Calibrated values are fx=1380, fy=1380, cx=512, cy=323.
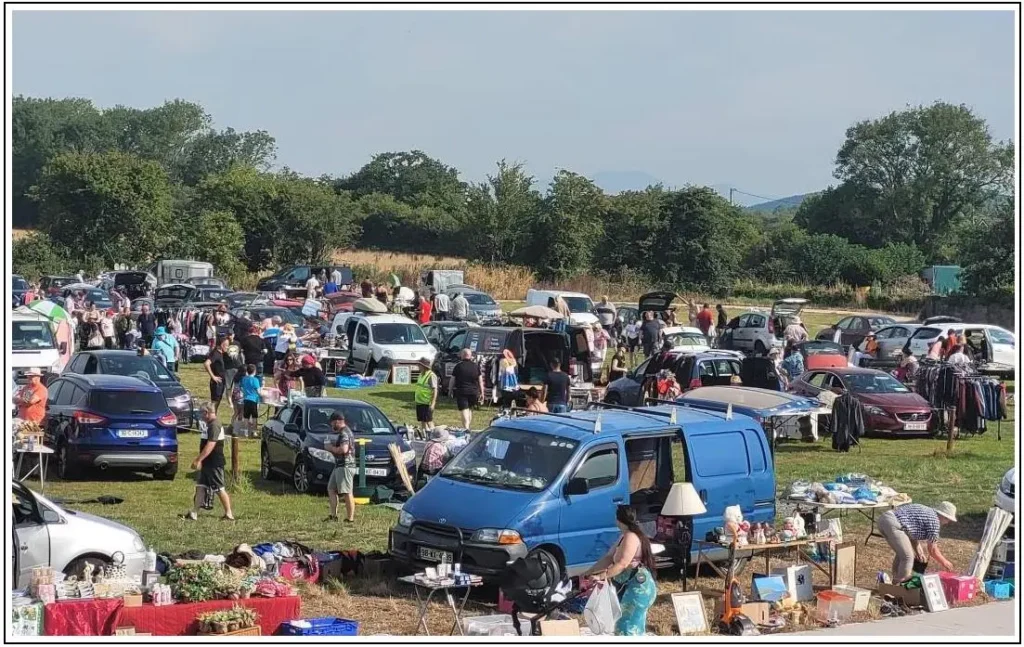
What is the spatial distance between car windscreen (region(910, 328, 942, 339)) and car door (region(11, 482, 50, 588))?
88.5 feet

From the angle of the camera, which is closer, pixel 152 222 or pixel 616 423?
pixel 616 423

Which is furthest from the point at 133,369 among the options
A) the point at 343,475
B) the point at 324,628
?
the point at 324,628

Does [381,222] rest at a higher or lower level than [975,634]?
higher

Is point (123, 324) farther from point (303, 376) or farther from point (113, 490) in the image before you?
point (113, 490)

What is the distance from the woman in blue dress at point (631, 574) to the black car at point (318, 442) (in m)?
6.66

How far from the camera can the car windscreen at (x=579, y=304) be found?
41.9 m

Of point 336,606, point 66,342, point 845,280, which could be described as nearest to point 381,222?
point 845,280

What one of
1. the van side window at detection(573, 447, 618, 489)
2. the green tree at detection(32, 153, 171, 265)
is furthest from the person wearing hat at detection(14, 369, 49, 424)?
the green tree at detection(32, 153, 171, 265)

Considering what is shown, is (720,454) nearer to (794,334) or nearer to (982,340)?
(794,334)

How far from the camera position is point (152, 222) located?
68938mm

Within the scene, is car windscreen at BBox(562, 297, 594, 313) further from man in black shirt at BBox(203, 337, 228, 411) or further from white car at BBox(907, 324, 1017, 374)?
man in black shirt at BBox(203, 337, 228, 411)

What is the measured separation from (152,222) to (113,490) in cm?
5321

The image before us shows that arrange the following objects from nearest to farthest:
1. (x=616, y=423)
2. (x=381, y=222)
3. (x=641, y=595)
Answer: (x=641, y=595), (x=616, y=423), (x=381, y=222)

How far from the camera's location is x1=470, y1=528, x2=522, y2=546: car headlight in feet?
40.2
